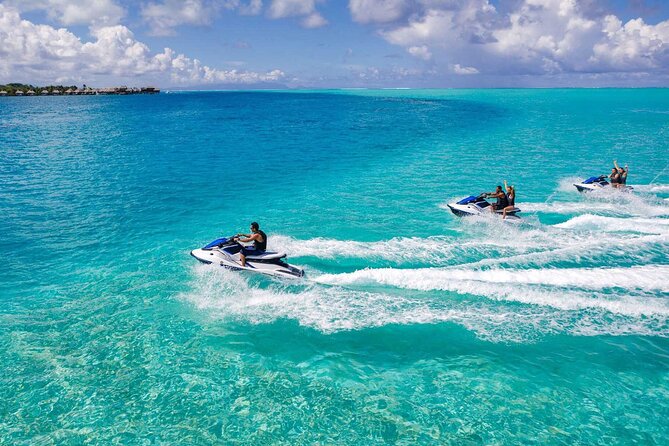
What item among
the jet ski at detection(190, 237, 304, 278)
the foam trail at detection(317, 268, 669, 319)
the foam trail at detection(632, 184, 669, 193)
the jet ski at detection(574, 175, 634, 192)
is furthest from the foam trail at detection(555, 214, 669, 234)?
the jet ski at detection(190, 237, 304, 278)

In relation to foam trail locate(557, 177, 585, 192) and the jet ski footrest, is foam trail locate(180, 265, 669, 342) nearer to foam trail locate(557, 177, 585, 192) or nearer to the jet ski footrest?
the jet ski footrest

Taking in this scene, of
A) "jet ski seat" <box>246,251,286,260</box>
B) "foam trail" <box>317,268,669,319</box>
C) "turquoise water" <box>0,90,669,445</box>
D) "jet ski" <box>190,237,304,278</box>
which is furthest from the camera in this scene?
"jet ski seat" <box>246,251,286,260</box>

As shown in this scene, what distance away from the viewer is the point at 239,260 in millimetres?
17938

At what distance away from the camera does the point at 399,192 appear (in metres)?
32.7

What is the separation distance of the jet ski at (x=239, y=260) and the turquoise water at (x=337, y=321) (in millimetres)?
467

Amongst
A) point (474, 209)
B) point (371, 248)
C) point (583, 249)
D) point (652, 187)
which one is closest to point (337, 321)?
point (371, 248)

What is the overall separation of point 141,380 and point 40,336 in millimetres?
4718

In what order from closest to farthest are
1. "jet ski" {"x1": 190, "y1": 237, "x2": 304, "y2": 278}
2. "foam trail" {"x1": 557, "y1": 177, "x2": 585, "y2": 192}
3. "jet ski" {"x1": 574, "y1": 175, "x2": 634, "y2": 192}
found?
"jet ski" {"x1": 190, "y1": 237, "x2": 304, "y2": 278} → "jet ski" {"x1": 574, "y1": 175, "x2": 634, "y2": 192} → "foam trail" {"x1": 557, "y1": 177, "x2": 585, "y2": 192}

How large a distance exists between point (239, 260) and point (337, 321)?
5.60m

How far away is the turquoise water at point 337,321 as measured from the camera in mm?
10734

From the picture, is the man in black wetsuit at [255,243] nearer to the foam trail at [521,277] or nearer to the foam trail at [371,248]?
the foam trail at [371,248]

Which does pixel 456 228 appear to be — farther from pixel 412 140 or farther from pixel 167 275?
pixel 412 140

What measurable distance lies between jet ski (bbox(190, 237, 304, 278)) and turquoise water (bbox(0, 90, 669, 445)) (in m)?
0.47

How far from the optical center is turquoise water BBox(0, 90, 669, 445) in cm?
1073
